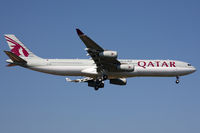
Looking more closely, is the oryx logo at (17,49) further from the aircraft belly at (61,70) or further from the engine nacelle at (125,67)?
the engine nacelle at (125,67)

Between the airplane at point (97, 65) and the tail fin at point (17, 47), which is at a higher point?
the tail fin at point (17, 47)

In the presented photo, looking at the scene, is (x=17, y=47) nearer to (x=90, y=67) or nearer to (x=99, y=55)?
(x=90, y=67)

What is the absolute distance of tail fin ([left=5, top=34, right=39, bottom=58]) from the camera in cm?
6297

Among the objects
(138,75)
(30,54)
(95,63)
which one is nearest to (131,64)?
(138,75)

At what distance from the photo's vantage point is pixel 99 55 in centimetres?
5609

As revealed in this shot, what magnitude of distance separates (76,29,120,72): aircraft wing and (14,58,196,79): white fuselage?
1.33 m

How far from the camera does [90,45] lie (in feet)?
179

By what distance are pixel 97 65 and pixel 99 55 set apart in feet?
15.8

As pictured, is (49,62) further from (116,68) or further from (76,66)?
(116,68)

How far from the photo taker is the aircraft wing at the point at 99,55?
53156 millimetres

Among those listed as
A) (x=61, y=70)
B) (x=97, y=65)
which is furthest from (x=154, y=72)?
(x=61, y=70)

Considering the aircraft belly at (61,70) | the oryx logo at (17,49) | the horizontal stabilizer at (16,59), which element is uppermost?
the oryx logo at (17,49)

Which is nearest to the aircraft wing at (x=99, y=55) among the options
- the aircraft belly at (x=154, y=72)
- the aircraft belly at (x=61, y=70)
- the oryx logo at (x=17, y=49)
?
the aircraft belly at (x=154, y=72)

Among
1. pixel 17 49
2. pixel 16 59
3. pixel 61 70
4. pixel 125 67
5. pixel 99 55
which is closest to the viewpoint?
pixel 99 55
